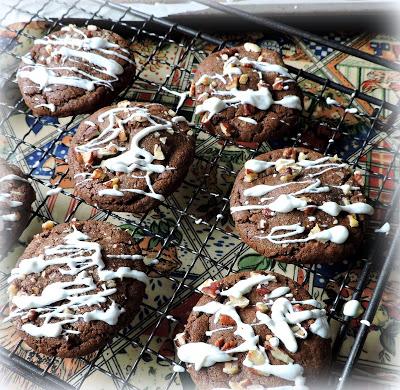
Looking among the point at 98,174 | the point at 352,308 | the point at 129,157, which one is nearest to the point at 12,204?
the point at 98,174

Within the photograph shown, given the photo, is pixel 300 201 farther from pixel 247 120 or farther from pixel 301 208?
pixel 247 120

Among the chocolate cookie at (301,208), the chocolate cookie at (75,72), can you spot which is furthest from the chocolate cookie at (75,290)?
the chocolate cookie at (75,72)

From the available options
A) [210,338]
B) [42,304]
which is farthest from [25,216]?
[210,338]

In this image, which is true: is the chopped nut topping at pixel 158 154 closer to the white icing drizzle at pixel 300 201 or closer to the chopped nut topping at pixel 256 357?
the white icing drizzle at pixel 300 201

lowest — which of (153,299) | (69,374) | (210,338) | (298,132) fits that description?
(69,374)

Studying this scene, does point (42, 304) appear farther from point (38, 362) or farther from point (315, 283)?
point (315, 283)

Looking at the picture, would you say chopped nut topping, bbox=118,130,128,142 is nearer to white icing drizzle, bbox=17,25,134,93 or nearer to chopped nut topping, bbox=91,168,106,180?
chopped nut topping, bbox=91,168,106,180
